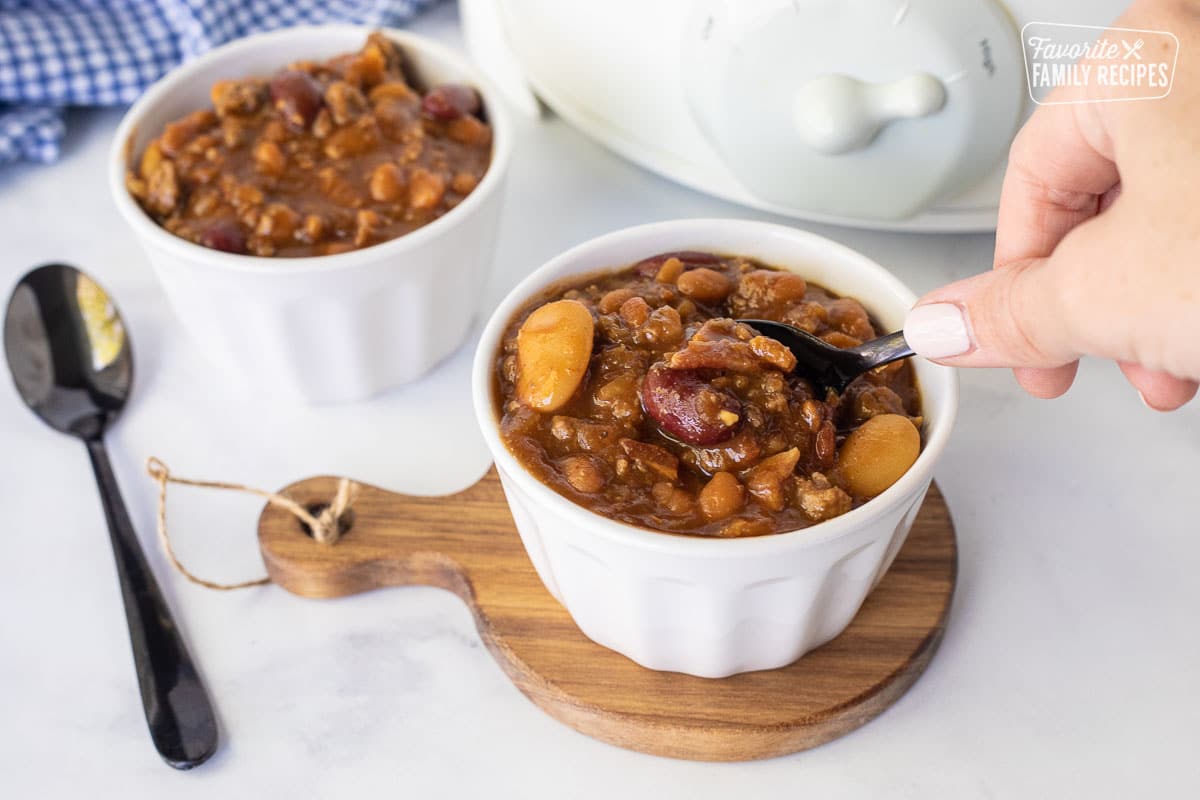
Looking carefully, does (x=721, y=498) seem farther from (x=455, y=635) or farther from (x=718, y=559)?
(x=455, y=635)

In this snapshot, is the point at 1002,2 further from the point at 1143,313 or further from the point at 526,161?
the point at 526,161

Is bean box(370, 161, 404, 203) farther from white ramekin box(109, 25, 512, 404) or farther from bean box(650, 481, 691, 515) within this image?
bean box(650, 481, 691, 515)

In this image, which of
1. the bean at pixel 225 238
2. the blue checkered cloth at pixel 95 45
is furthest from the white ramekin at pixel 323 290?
the blue checkered cloth at pixel 95 45

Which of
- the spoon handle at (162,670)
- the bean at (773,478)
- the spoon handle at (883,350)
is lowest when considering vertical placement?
the spoon handle at (162,670)

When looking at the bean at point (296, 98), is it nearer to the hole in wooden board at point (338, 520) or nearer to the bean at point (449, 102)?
the bean at point (449, 102)

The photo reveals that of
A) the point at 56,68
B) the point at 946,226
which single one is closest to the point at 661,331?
the point at 946,226

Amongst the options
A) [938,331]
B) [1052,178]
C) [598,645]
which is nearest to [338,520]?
[598,645]

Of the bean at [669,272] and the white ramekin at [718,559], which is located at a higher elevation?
the bean at [669,272]
